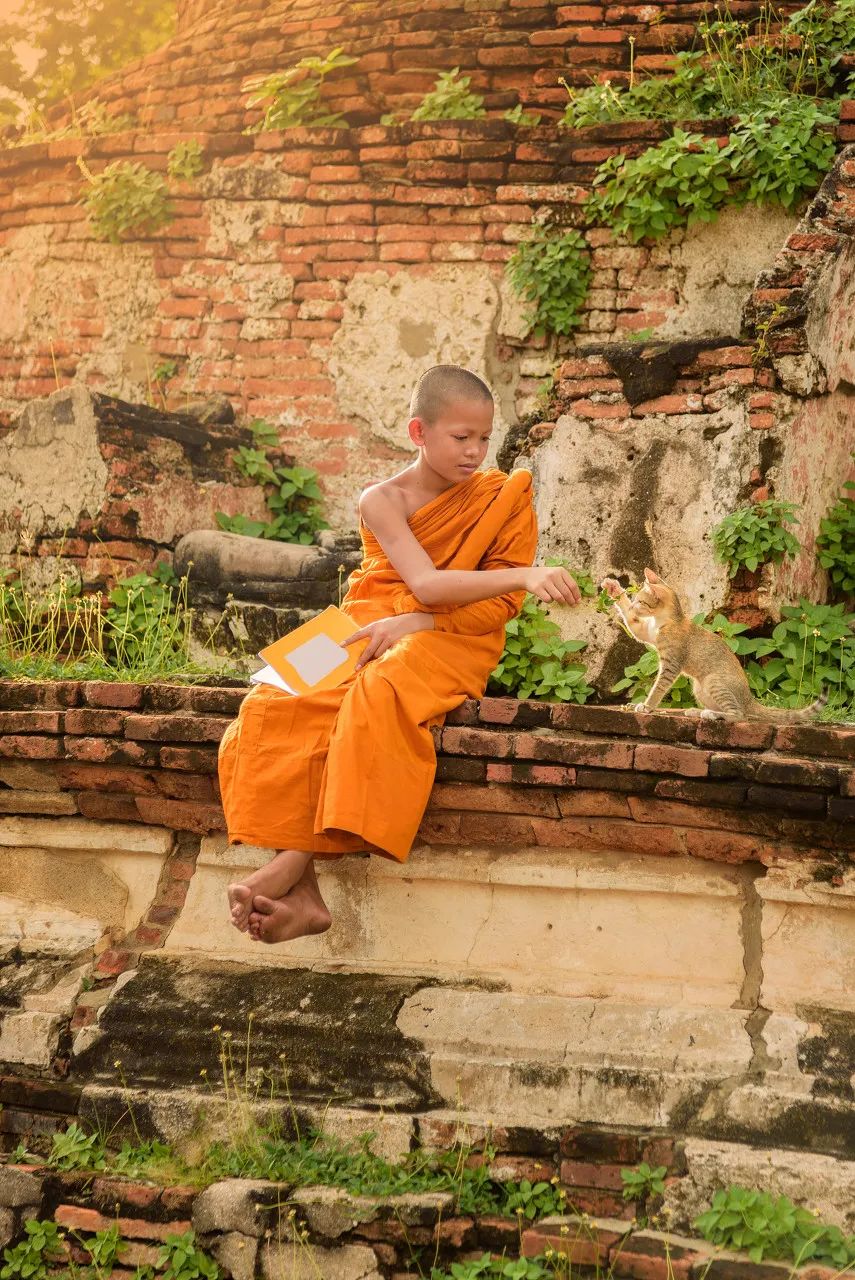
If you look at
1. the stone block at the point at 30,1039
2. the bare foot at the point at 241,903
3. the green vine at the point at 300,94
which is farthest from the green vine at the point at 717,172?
the stone block at the point at 30,1039

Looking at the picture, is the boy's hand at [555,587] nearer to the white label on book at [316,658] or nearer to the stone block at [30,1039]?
the white label on book at [316,658]

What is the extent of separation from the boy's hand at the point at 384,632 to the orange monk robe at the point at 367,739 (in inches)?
1.6

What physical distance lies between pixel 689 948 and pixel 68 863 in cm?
183

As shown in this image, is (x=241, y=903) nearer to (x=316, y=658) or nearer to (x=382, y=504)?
(x=316, y=658)

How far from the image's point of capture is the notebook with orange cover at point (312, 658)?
352cm

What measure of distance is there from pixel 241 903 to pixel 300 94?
5.28m

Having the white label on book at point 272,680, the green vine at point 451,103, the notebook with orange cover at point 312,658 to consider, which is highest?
the green vine at point 451,103

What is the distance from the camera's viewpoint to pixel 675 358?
530cm

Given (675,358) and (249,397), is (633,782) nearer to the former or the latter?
(675,358)

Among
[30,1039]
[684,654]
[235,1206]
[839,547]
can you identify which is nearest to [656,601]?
[684,654]

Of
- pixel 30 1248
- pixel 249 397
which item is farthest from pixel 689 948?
pixel 249 397

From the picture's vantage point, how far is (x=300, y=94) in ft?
23.9

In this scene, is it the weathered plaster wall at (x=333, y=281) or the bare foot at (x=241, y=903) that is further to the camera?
the weathered plaster wall at (x=333, y=281)

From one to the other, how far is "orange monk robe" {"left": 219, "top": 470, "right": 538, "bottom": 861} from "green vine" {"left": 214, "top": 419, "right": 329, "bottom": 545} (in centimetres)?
290
